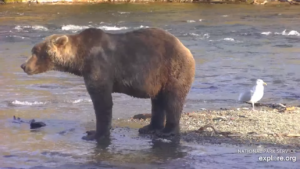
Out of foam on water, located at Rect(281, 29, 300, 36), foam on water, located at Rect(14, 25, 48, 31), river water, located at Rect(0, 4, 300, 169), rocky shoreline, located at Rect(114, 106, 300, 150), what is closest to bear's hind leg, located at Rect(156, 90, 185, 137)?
rocky shoreline, located at Rect(114, 106, 300, 150)

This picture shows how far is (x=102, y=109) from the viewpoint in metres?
8.56

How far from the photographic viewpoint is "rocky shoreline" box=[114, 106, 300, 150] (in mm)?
8430

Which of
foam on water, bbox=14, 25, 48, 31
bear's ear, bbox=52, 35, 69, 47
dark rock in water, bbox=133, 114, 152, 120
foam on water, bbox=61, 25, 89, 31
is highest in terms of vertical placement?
bear's ear, bbox=52, 35, 69, 47

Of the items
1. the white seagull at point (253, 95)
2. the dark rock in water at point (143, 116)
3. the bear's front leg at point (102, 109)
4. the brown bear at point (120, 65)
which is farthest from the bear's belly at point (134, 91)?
the white seagull at point (253, 95)

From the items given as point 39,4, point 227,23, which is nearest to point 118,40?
point 227,23

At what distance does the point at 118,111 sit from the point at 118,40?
2.52 m

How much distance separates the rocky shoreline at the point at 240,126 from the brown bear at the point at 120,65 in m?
0.51

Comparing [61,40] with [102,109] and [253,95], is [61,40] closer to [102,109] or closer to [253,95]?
[102,109]

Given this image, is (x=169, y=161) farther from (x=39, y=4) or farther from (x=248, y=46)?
(x=39, y=4)

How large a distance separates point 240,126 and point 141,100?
10.9 feet

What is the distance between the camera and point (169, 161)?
25.4 ft

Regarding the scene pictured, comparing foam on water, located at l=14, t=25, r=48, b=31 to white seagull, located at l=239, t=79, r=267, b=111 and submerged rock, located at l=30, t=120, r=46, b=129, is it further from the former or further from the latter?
submerged rock, located at l=30, t=120, r=46, b=129

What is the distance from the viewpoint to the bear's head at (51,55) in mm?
8594

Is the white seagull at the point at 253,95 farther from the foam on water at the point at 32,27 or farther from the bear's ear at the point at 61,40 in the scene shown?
the foam on water at the point at 32,27
